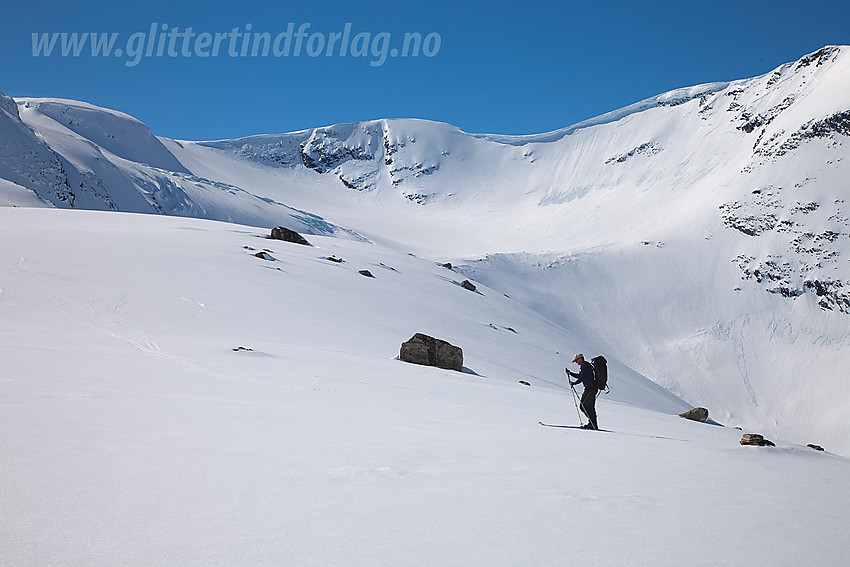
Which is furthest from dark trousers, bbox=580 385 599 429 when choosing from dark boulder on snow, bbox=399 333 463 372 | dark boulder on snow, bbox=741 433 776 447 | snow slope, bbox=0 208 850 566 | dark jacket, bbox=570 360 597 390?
dark boulder on snow, bbox=399 333 463 372

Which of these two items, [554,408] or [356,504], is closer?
[356,504]

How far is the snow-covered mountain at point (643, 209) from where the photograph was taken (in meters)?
76.4

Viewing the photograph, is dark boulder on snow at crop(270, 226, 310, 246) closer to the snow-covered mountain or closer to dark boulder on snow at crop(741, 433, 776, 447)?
dark boulder on snow at crop(741, 433, 776, 447)

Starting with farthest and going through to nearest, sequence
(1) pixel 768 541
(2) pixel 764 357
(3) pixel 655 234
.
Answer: (3) pixel 655 234 → (2) pixel 764 357 → (1) pixel 768 541

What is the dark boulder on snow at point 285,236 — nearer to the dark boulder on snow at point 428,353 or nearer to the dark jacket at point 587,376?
the dark boulder on snow at point 428,353

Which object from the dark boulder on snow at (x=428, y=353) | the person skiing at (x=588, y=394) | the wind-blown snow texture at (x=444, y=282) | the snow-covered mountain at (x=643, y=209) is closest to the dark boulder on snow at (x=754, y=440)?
the wind-blown snow texture at (x=444, y=282)

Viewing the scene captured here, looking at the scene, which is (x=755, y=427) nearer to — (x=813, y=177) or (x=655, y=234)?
(x=655, y=234)

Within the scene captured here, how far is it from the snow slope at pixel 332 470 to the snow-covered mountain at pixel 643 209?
2133 inches

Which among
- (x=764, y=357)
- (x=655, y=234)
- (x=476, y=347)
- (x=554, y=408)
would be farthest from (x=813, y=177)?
(x=554, y=408)

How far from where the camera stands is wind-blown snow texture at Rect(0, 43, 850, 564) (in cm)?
523

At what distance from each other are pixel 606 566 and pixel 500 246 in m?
113

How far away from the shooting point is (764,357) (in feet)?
271

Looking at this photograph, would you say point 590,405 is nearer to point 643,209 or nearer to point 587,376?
point 587,376

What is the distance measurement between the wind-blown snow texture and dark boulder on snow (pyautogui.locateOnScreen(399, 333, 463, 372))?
3.68 ft
